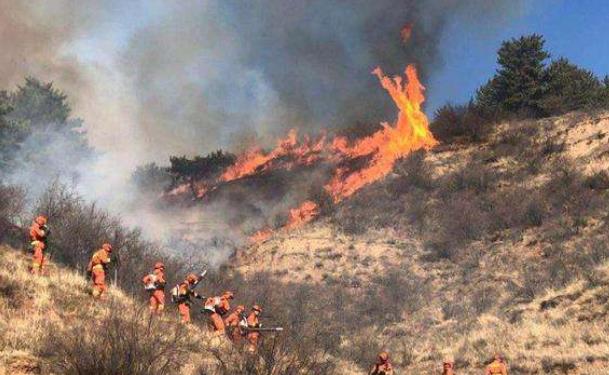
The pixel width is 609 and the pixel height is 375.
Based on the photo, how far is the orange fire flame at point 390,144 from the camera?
120ft

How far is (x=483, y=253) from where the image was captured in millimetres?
24547

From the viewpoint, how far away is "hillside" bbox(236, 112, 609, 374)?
1639 centimetres

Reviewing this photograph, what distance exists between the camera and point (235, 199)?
150 feet

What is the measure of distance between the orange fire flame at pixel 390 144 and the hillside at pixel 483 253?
2241mm

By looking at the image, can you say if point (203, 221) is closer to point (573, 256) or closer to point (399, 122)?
point (399, 122)

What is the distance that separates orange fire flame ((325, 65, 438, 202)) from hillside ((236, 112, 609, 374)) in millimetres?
2241

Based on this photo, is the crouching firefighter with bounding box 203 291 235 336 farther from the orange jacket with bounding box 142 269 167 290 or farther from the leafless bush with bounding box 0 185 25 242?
the leafless bush with bounding box 0 185 25 242

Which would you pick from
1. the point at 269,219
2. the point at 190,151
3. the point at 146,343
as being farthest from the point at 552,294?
the point at 190,151

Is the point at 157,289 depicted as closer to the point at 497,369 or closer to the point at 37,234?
the point at 37,234

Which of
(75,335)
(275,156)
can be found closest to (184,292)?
(75,335)

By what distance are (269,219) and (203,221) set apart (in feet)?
23.3

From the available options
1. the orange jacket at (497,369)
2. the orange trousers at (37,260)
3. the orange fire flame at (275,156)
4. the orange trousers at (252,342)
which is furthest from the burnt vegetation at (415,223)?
the orange fire flame at (275,156)

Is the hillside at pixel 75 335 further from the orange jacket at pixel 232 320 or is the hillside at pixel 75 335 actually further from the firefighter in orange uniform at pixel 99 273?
the orange jacket at pixel 232 320

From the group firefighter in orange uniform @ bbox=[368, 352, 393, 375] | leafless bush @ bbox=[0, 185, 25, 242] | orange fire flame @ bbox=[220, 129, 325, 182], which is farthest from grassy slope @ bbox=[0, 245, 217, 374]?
orange fire flame @ bbox=[220, 129, 325, 182]
